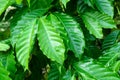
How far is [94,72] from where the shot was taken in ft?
3.81

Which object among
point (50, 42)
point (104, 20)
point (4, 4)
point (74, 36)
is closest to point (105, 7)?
point (104, 20)

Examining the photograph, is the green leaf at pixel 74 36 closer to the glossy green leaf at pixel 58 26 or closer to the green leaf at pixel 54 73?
the glossy green leaf at pixel 58 26

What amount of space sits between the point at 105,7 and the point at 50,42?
348 mm

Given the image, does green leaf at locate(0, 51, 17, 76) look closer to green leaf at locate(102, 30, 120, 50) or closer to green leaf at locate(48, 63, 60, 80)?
green leaf at locate(48, 63, 60, 80)

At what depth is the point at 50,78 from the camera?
1287 millimetres

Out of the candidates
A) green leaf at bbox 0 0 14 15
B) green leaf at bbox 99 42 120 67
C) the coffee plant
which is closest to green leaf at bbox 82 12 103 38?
the coffee plant

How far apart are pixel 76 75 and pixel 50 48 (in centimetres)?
20

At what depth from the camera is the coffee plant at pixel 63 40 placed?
1.11 meters

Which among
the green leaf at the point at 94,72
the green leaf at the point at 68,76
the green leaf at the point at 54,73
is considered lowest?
the green leaf at the point at 54,73

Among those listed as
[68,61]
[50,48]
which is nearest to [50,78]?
[68,61]

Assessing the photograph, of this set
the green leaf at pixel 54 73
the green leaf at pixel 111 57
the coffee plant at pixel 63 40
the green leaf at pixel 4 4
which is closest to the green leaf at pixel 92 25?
the coffee plant at pixel 63 40

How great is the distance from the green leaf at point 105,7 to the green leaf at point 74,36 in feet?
0.52

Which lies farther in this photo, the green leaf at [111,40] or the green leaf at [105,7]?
the green leaf at [111,40]

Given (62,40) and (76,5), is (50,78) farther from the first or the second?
(76,5)
